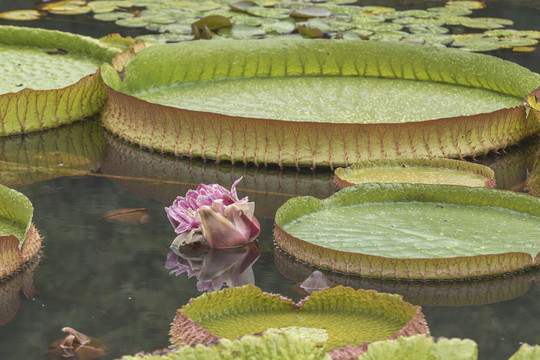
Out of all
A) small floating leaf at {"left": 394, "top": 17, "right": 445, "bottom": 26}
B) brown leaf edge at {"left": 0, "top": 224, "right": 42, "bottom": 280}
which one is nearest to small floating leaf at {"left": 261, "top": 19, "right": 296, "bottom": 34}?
small floating leaf at {"left": 394, "top": 17, "right": 445, "bottom": 26}

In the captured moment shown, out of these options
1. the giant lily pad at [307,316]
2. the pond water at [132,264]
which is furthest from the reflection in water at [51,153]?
the giant lily pad at [307,316]

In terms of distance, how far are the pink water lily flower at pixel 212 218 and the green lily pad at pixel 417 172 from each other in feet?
2.10

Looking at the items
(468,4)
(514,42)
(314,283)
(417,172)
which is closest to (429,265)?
(314,283)

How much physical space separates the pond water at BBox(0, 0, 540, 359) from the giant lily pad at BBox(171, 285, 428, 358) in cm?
16

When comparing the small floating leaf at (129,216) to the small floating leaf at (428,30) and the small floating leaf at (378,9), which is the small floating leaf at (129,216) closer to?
the small floating leaf at (428,30)

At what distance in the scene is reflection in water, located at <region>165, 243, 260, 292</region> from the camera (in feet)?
9.74

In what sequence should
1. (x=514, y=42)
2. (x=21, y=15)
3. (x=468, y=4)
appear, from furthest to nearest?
(x=468, y=4) → (x=21, y=15) → (x=514, y=42)

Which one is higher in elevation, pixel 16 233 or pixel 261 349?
pixel 261 349

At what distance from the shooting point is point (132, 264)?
3.08 m

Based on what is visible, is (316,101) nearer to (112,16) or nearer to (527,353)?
(527,353)

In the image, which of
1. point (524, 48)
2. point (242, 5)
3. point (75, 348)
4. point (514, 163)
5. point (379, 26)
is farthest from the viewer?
point (242, 5)

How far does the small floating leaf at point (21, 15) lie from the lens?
7.21 meters

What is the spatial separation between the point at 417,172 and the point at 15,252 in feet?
5.61

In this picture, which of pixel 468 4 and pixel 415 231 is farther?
pixel 468 4
